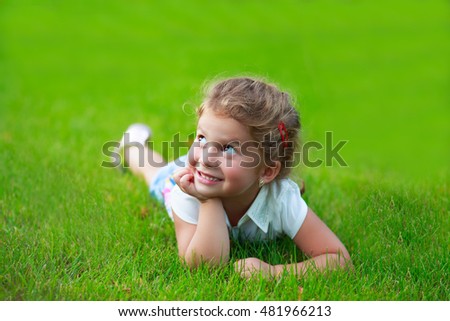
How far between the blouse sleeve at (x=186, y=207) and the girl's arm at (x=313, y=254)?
34 centimetres

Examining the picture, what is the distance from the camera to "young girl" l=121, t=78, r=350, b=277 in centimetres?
308

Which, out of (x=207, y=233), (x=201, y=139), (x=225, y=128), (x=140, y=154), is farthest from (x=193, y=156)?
(x=140, y=154)

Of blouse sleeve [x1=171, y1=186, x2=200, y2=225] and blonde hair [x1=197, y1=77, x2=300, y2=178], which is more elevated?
blonde hair [x1=197, y1=77, x2=300, y2=178]

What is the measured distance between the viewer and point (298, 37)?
8258 millimetres

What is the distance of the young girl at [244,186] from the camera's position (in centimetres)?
308

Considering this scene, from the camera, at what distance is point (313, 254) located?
3.32 metres

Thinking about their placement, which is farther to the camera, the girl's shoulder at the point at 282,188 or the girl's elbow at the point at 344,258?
the girl's shoulder at the point at 282,188

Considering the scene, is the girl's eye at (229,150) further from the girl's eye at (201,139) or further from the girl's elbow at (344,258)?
the girl's elbow at (344,258)

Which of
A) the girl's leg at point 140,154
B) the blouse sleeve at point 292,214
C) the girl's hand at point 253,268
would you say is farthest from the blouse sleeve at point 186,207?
the girl's leg at point 140,154

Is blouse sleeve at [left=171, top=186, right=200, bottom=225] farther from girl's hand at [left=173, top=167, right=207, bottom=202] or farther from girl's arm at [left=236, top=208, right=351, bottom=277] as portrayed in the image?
girl's arm at [left=236, top=208, right=351, bottom=277]

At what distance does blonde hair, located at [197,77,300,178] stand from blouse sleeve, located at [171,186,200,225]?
41 cm

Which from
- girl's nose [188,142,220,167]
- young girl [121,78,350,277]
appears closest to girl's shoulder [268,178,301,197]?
young girl [121,78,350,277]

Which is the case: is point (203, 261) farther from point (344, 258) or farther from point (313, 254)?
point (344, 258)

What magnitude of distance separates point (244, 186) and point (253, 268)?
39cm
